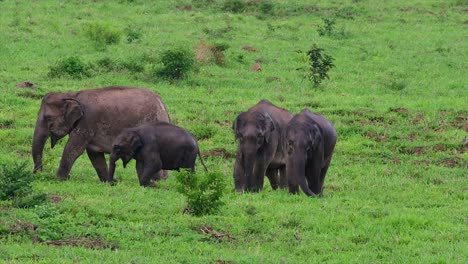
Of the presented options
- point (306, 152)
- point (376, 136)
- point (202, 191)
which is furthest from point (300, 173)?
point (376, 136)

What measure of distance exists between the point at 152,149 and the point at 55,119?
190cm

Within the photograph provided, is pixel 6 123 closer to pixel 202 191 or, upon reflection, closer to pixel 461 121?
pixel 202 191

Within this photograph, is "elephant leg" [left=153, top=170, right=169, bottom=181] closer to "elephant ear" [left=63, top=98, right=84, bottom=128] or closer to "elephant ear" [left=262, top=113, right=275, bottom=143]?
"elephant ear" [left=63, top=98, right=84, bottom=128]

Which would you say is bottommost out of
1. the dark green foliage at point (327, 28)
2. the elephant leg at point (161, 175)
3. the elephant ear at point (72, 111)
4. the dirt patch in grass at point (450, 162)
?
the dark green foliage at point (327, 28)

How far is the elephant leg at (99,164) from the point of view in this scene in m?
17.0

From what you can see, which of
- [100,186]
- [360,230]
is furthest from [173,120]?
[360,230]

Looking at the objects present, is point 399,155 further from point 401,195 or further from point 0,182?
point 0,182

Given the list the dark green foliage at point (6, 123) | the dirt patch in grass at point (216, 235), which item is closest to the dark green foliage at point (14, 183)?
the dirt patch in grass at point (216, 235)

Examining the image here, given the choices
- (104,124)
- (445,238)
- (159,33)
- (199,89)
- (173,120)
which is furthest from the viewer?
(159,33)

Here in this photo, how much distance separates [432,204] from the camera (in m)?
15.0

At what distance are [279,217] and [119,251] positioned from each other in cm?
253

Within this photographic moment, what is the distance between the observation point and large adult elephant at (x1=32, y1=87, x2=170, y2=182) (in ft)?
55.6

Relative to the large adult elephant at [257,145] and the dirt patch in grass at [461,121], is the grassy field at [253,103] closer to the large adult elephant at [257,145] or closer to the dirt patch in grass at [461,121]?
the dirt patch in grass at [461,121]

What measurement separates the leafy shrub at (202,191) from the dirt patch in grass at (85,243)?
5.77 feet
